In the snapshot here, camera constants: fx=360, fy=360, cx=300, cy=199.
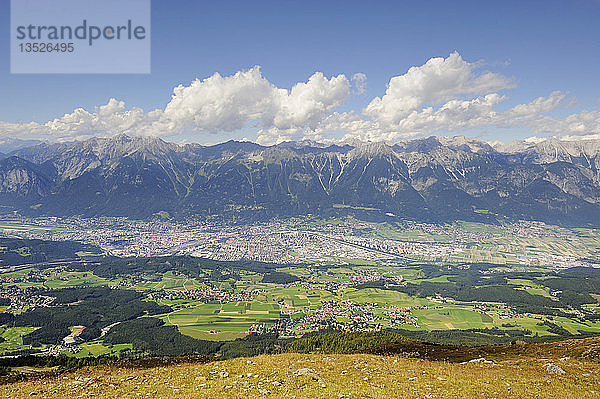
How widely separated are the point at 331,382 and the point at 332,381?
14.0 inches

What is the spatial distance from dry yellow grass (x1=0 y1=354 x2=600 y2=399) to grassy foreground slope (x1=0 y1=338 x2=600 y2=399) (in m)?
0.06

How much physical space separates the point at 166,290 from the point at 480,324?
5710 inches

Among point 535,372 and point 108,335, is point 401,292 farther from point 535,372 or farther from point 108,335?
point 535,372

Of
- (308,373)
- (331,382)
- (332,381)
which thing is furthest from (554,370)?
(308,373)

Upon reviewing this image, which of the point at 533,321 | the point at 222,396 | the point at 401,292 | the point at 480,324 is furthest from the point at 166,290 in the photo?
the point at 222,396

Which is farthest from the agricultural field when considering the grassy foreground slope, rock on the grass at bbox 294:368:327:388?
rock on the grass at bbox 294:368:327:388

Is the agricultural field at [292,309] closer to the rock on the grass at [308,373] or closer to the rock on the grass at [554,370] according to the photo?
the rock on the grass at [554,370]

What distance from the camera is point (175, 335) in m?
120

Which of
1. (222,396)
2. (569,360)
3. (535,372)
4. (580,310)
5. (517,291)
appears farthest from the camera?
(517,291)

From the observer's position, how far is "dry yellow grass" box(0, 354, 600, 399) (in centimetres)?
2298

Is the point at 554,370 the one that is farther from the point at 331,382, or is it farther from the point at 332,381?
the point at 331,382

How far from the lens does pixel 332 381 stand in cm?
2561

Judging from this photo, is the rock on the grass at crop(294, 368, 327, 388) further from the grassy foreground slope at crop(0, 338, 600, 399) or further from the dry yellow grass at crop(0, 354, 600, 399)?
the dry yellow grass at crop(0, 354, 600, 399)

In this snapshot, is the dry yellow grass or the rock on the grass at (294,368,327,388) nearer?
the dry yellow grass
